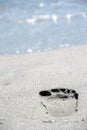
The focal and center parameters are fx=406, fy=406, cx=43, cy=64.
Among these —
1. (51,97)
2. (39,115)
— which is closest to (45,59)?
(51,97)

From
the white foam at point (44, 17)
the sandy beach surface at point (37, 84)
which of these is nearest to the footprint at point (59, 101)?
the sandy beach surface at point (37, 84)

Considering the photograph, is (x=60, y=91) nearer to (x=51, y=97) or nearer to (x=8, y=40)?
(x=51, y=97)

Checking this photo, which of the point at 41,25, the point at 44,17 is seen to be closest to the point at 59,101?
the point at 41,25

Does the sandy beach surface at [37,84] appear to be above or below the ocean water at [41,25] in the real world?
above

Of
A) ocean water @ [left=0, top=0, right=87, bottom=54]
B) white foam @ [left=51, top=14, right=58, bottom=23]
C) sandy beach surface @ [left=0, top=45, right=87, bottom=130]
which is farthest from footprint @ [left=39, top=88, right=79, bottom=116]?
white foam @ [left=51, top=14, right=58, bottom=23]

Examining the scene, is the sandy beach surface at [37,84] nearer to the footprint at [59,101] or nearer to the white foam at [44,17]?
the footprint at [59,101]

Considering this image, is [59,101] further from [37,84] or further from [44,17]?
[44,17]
